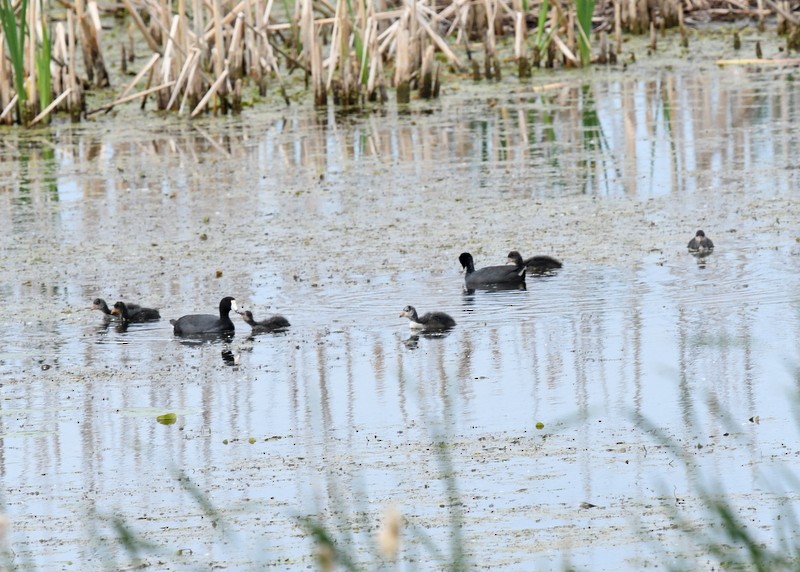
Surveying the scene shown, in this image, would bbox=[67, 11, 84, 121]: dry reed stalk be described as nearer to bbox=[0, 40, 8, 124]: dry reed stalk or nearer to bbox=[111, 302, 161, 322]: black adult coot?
bbox=[0, 40, 8, 124]: dry reed stalk

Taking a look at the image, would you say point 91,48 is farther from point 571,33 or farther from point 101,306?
point 101,306

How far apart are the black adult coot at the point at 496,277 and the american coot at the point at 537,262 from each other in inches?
5.2

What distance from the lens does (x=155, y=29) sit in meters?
22.7

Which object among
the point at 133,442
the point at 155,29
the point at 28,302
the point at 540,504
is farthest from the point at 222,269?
the point at 155,29

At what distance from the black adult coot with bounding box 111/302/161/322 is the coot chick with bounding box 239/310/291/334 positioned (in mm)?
755

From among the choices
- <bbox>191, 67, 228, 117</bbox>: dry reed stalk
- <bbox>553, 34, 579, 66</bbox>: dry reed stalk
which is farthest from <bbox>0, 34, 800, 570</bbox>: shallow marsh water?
<bbox>553, 34, 579, 66</bbox>: dry reed stalk

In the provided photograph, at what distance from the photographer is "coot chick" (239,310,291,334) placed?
9.16 metres

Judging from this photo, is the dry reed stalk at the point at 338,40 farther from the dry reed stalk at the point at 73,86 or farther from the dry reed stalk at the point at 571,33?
the dry reed stalk at the point at 571,33

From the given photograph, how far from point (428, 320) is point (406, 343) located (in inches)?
12.7

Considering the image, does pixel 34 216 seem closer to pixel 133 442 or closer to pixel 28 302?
pixel 28 302

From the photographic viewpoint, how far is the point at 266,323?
9.16m

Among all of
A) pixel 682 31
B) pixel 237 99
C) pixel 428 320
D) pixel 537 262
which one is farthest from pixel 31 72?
pixel 682 31

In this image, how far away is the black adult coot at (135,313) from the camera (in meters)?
9.53

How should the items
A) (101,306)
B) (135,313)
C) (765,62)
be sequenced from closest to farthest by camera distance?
(135,313)
(101,306)
(765,62)
